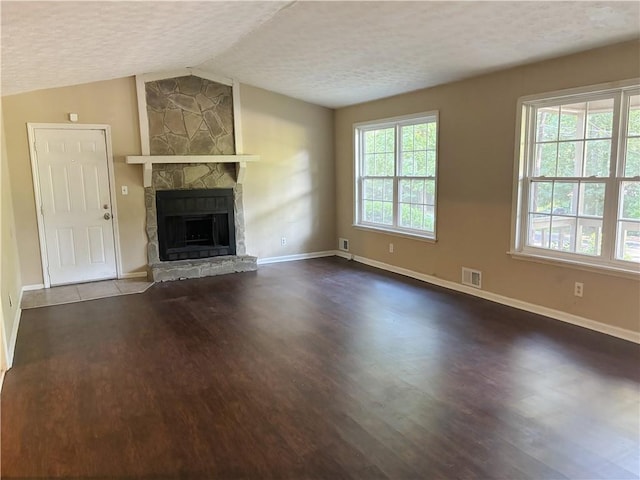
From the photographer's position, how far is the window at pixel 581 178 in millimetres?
3705

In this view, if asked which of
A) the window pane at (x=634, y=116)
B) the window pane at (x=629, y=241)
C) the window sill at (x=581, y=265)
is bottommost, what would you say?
the window sill at (x=581, y=265)

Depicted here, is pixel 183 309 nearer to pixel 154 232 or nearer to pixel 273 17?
pixel 154 232

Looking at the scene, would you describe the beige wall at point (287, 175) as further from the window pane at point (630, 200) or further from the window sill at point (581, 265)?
the window pane at point (630, 200)

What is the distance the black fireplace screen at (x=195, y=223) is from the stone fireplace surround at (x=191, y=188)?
3.0 inches

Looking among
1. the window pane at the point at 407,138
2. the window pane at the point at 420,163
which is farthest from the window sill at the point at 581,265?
the window pane at the point at 407,138

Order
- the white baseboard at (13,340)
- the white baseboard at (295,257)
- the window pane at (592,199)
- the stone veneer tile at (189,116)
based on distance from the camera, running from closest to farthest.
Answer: the white baseboard at (13,340), the window pane at (592,199), the stone veneer tile at (189,116), the white baseboard at (295,257)

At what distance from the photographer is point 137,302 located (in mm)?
5102

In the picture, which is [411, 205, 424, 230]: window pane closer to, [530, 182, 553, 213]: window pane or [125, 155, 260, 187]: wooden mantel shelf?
[530, 182, 553, 213]: window pane

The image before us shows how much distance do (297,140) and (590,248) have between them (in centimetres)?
448

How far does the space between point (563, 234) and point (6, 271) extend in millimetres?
5096

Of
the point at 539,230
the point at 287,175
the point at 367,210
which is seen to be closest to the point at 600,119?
the point at 539,230

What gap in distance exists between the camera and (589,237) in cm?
404

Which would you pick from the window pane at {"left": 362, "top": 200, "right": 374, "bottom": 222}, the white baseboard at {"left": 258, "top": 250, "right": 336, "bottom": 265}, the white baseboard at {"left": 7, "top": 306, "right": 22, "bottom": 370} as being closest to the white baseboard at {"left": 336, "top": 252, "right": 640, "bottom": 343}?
the window pane at {"left": 362, "top": 200, "right": 374, "bottom": 222}

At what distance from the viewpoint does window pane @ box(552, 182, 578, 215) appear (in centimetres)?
413
